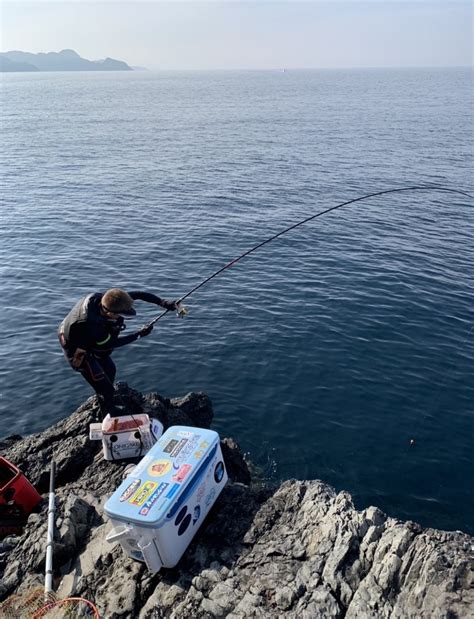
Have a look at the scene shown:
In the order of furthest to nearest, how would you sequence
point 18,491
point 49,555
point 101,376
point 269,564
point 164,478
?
point 101,376
point 18,491
point 49,555
point 164,478
point 269,564

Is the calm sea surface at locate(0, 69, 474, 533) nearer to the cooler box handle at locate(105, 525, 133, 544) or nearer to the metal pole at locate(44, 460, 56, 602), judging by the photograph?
the metal pole at locate(44, 460, 56, 602)

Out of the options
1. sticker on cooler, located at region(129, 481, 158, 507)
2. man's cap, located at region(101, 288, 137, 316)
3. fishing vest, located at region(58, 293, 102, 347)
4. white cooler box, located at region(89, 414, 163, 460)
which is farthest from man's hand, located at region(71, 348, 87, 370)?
sticker on cooler, located at region(129, 481, 158, 507)

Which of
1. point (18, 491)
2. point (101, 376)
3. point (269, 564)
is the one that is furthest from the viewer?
point (101, 376)

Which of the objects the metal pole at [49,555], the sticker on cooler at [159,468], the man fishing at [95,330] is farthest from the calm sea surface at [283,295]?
the metal pole at [49,555]

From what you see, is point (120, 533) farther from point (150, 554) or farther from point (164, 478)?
point (164, 478)

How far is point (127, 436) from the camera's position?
9508mm

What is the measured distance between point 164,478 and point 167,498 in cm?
43

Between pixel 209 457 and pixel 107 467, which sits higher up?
pixel 209 457

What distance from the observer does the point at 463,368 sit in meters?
16.1

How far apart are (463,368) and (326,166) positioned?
30938mm

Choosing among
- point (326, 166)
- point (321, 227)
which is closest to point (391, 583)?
point (321, 227)

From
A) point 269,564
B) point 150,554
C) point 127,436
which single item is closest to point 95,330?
point 127,436

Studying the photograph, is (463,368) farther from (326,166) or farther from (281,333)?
(326,166)

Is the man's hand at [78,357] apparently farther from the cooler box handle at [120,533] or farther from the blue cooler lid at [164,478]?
the cooler box handle at [120,533]
